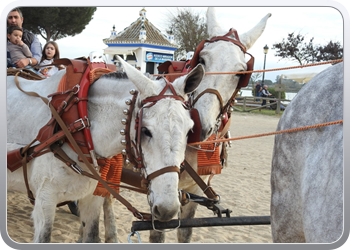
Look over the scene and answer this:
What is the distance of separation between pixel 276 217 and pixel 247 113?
63.5ft

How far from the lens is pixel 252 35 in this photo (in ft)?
10.5

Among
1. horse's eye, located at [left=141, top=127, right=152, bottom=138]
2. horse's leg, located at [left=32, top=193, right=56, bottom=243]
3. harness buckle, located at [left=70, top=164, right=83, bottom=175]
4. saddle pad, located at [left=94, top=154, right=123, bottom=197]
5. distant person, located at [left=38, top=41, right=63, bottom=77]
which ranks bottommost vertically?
horse's leg, located at [left=32, top=193, right=56, bottom=243]

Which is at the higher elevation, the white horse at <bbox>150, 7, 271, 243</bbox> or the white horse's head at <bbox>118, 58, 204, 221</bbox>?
the white horse at <bbox>150, 7, 271, 243</bbox>

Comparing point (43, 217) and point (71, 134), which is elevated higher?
point (71, 134)

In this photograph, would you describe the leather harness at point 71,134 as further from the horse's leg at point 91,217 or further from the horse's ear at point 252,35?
the horse's ear at point 252,35

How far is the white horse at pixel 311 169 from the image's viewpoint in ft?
5.36

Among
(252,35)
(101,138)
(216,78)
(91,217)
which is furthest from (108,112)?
(252,35)

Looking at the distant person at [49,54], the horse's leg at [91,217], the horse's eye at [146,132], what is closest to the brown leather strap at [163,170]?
the horse's eye at [146,132]

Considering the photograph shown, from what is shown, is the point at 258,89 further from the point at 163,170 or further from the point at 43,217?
the point at 163,170

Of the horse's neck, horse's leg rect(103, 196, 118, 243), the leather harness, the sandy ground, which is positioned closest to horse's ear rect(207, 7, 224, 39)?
the leather harness

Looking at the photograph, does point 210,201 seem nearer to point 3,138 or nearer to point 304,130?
point 304,130

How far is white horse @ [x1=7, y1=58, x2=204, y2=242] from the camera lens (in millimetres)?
→ 2031

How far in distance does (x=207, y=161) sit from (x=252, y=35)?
1.26 m

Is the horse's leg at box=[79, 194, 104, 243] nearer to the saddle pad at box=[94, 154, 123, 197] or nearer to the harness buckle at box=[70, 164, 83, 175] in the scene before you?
the saddle pad at box=[94, 154, 123, 197]
